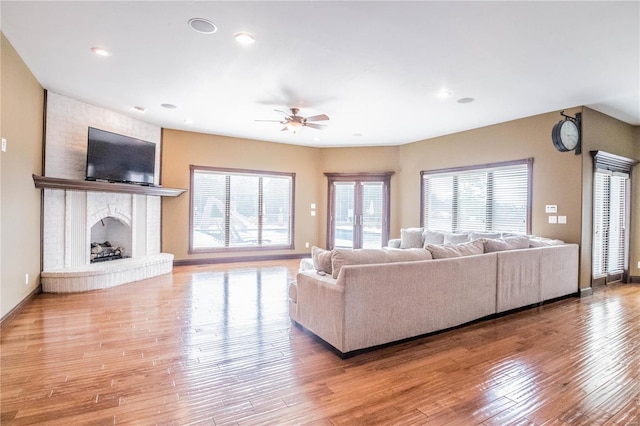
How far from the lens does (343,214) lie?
879cm

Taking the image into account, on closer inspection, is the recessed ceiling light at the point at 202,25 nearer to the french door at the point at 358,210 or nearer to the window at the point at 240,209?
the window at the point at 240,209

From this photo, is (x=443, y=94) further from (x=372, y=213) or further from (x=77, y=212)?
(x=77, y=212)

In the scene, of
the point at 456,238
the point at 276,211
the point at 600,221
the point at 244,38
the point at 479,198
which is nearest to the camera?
the point at 244,38

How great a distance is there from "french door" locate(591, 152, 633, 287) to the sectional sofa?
7.37 ft

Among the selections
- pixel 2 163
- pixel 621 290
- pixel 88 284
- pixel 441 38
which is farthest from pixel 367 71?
pixel 621 290

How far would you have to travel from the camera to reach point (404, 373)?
2.63m

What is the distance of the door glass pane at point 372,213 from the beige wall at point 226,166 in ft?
3.95

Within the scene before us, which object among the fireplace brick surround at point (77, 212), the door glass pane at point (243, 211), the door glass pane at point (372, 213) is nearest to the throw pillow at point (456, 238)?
the door glass pane at point (372, 213)

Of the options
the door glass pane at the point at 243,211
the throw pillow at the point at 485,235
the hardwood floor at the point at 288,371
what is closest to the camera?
the hardwood floor at the point at 288,371

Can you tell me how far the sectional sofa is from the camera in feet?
9.52

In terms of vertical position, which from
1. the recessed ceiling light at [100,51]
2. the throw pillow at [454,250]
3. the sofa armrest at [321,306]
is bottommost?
the sofa armrest at [321,306]

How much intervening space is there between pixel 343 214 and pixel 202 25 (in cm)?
626

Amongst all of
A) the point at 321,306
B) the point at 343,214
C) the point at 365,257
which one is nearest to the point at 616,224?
the point at 343,214

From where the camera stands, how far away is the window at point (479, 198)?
5.89m
